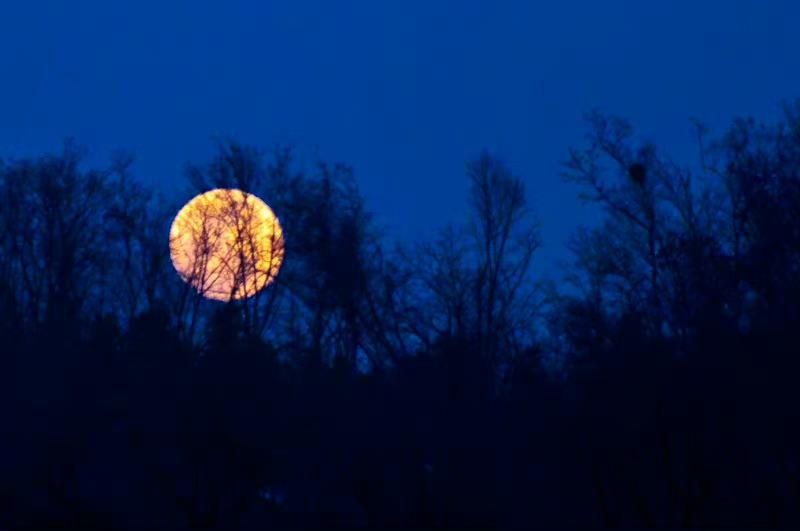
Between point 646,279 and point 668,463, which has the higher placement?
point 646,279

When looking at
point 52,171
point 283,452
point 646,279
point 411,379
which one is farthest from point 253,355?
point 52,171

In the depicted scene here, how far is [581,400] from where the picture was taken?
Result: 931 inches

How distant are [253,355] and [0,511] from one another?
5.72 meters

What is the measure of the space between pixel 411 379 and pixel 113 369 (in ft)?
19.2

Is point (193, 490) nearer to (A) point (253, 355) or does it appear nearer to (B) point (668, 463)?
(A) point (253, 355)

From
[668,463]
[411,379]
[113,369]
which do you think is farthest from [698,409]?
[113,369]

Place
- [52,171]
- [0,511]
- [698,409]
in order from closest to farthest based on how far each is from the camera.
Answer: [698,409]
[0,511]
[52,171]

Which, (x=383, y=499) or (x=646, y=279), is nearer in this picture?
(x=383, y=499)

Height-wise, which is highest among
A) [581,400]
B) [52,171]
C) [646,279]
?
[52,171]

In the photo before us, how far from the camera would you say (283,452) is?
24.1 m

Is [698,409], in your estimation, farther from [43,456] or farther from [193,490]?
[43,456]

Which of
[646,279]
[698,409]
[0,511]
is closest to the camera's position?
[698,409]

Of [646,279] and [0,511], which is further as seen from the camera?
[646,279]

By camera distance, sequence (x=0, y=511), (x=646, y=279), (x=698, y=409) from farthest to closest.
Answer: (x=646, y=279), (x=0, y=511), (x=698, y=409)
